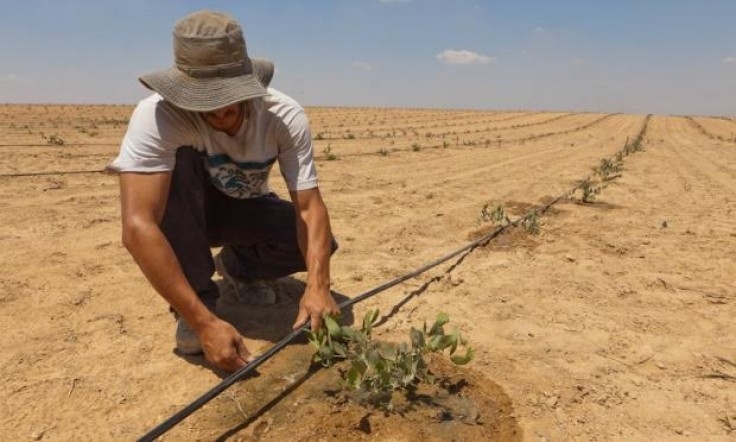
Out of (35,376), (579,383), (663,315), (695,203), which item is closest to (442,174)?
(695,203)

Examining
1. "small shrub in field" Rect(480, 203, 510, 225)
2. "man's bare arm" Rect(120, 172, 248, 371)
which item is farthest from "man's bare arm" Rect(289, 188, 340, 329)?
"small shrub in field" Rect(480, 203, 510, 225)

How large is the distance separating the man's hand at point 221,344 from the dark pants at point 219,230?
1.29ft

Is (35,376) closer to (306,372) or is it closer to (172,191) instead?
(172,191)

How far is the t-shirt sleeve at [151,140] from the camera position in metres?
1.94

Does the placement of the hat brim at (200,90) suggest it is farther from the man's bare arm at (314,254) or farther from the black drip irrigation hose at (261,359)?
the black drip irrigation hose at (261,359)

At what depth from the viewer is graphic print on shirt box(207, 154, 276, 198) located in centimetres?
229

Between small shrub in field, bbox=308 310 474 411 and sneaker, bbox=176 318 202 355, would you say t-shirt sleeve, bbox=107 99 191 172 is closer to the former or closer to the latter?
sneaker, bbox=176 318 202 355

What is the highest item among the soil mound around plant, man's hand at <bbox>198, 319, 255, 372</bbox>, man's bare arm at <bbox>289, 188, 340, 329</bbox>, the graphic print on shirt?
the graphic print on shirt

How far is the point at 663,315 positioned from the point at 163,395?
2.37 m

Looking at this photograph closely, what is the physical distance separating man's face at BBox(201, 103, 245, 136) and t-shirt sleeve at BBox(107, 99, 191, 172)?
114 mm

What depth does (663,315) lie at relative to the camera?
9.02 ft

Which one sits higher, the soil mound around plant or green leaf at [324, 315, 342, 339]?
green leaf at [324, 315, 342, 339]

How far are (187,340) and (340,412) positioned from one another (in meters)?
0.76

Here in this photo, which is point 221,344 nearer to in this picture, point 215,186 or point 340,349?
point 340,349
